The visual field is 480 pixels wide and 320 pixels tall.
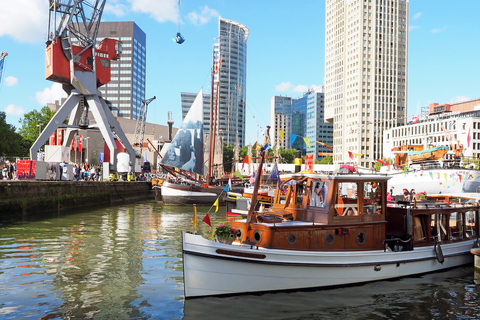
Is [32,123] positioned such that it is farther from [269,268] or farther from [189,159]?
[269,268]

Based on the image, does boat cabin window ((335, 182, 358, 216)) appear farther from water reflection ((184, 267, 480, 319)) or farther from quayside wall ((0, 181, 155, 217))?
quayside wall ((0, 181, 155, 217))

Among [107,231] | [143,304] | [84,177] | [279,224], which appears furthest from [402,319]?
[84,177]

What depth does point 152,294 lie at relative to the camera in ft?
39.4

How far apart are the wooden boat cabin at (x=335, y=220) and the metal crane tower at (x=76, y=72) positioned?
3983cm

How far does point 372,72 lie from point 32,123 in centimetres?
11854

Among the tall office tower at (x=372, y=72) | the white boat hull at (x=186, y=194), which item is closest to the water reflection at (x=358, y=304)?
the white boat hull at (x=186, y=194)

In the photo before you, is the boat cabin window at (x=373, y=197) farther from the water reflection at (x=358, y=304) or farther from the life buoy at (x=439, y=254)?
the life buoy at (x=439, y=254)

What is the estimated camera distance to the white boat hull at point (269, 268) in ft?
36.8

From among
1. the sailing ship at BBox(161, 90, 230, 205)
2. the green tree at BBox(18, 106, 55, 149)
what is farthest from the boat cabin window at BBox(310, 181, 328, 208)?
the green tree at BBox(18, 106, 55, 149)

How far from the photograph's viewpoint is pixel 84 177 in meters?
48.4

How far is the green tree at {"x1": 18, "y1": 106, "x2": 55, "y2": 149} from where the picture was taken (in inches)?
3487

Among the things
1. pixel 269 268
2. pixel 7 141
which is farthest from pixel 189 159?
pixel 7 141

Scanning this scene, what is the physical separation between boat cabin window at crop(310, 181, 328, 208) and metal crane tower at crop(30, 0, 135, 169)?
132 ft

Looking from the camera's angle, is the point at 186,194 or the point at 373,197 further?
the point at 186,194
